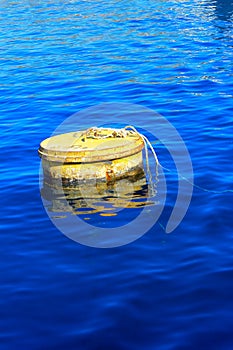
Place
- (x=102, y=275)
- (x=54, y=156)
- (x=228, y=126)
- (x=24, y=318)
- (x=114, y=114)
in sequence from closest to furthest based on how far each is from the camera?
(x=24, y=318)
(x=102, y=275)
(x=54, y=156)
(x=228, y=126)
(x=114, y=114)

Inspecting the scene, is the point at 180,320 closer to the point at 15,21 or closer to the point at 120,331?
the point at 120,331

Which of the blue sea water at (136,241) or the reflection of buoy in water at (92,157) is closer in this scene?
the blue sea water at (136,241)

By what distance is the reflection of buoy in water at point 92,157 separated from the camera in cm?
806

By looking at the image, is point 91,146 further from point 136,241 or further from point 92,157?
point 136,241

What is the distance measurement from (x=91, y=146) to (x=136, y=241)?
167 cm

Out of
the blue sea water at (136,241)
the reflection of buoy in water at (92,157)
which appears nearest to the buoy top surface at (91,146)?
the reflection of buoy in water at (92,157)

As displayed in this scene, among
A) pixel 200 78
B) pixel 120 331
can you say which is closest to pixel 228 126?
pixel 200 78

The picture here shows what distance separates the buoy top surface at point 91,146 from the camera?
8039mm

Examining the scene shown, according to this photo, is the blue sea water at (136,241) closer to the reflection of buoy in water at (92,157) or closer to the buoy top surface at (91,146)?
the reflection of buoy in water at (92,157)

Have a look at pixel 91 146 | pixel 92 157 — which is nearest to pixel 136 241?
pixel 92 157

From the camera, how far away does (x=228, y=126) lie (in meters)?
11.1

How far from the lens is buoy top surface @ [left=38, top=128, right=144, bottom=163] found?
8.04 m

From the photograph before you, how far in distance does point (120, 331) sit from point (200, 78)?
10.1m

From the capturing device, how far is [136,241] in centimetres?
703
